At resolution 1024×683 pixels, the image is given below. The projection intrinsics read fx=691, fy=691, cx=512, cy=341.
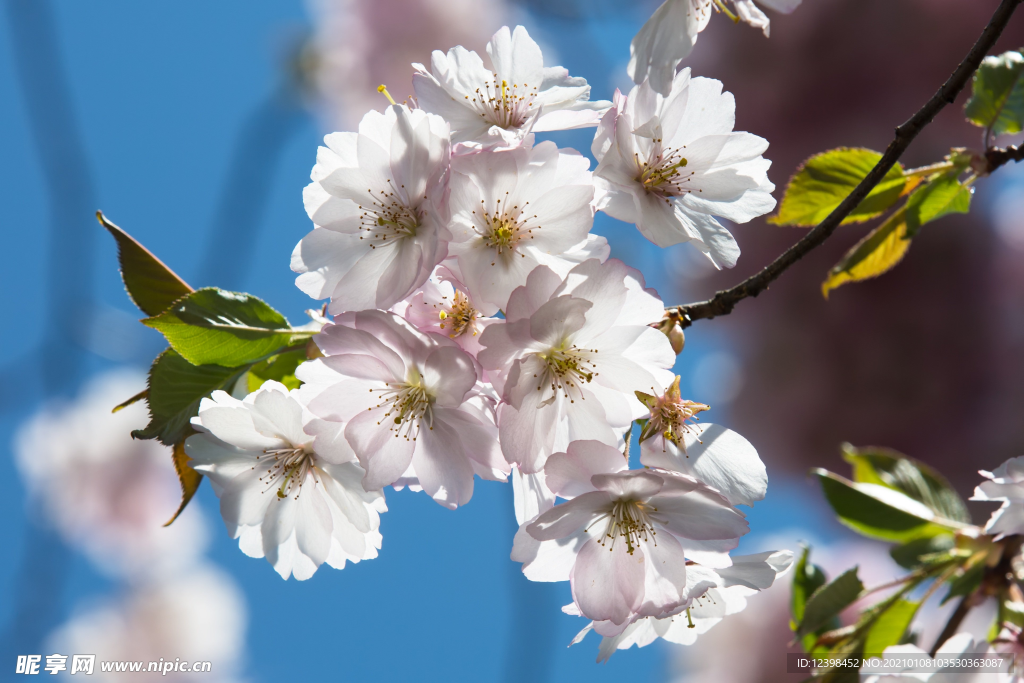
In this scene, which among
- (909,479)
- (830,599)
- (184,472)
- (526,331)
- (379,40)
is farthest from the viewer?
(379,40)

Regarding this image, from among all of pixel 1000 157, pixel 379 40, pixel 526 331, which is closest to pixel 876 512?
pixel 1000 157

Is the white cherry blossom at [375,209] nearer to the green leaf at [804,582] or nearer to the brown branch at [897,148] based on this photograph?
the brown branch at [897,148]

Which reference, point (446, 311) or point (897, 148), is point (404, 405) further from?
point (897, 148)

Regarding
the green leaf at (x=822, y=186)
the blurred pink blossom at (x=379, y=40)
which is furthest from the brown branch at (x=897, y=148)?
the blurred pink blossom at (x=379, y=40)

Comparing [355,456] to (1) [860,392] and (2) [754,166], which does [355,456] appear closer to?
(2) [754,166]

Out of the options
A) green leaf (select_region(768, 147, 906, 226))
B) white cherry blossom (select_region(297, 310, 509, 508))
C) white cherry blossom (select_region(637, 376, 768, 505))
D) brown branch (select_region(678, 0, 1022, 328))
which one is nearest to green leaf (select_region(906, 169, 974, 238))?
green leaf (select_region(768, 147, 906, 226))
